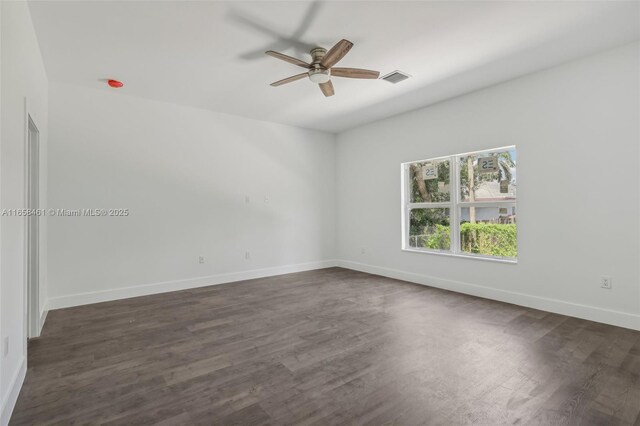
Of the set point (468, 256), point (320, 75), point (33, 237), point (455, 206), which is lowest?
point (468, 256)

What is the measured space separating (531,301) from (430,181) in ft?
7.00

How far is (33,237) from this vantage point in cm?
294

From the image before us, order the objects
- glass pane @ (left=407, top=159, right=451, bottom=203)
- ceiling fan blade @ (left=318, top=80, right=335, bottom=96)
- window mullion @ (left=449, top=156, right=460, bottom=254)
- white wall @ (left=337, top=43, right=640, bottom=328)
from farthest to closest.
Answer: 1. glass pane @ (left=407, top=159, right=451, bottom=203)
2. window mullion @ (left=449, top=156, right=460, bottom=254)
3. ceiling fan blade @ (left=318, top=80, right=335, bottom=96)
4. white wall @ (left=337, top=43, right=640, bottom=328)

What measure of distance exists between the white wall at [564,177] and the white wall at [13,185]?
14.8 ft

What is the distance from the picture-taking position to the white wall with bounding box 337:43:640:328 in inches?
118

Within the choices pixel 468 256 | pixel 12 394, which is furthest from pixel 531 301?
pixel 12 394

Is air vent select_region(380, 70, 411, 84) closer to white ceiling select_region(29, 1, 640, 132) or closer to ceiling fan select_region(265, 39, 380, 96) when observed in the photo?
white ceiling select_region(29, 1, 640, 132)

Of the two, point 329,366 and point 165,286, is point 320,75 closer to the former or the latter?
point 329,366

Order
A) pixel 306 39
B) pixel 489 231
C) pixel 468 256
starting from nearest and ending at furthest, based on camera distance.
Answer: pixel 306 39 < pixel 489 231 < pixel 468 256

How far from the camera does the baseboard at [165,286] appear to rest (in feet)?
12.5

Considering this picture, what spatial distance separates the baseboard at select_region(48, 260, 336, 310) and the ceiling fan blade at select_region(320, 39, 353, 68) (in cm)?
357

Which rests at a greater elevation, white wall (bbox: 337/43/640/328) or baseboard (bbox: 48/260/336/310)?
white wall (bbox: 337/43/640/328)

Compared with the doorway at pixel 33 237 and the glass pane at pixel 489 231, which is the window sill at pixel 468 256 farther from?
the doorway at pixel 33 237

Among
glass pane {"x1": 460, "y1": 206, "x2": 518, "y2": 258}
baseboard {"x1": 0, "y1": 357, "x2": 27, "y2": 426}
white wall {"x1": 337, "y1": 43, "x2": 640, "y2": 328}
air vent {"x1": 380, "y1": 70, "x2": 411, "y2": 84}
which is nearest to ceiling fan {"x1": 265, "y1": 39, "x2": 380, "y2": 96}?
air vent {"x1": 380, "y1": 70, "x2": 411, "y2": 84}
